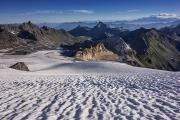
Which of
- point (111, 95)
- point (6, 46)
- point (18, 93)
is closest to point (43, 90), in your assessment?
point (18, 93)

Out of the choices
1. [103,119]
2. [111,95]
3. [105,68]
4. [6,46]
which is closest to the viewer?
[103,119]

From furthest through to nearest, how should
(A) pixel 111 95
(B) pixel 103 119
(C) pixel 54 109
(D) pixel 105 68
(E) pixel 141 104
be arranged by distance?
(D) pixel 105 68
(A) pixel 111 95
(E) pixel 141 104
(C) pixel 54 109
(B) pixel 103 119

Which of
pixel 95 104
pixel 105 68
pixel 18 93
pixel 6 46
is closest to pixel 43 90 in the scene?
pixel 18 93

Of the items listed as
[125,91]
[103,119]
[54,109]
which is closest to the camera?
[103,119]

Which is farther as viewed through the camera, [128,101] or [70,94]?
[70,94]

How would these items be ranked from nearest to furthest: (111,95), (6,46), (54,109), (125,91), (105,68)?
(54,109), (111,95), (125,91), (105,68), (6,46)

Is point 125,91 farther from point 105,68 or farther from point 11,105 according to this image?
point 105,68

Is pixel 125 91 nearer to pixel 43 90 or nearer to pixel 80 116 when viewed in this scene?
pixel 43 90

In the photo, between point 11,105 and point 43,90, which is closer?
point 11,105
